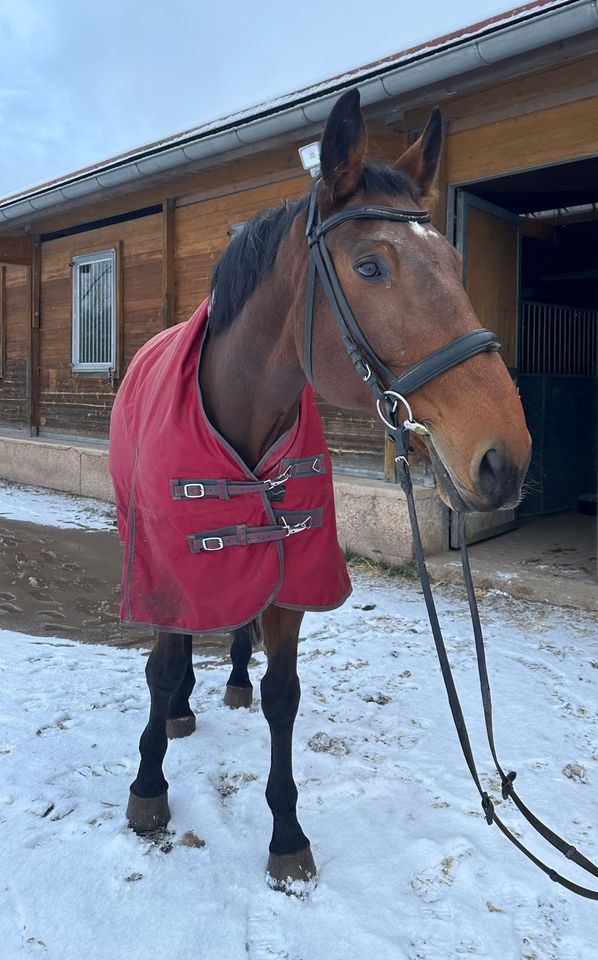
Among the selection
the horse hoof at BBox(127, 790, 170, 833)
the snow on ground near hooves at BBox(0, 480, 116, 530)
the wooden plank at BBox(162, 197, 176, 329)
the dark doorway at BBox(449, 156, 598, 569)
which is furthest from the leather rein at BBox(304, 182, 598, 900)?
the wooden plank at BBox(162, 197, 176, 329)

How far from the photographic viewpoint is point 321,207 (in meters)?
1.69

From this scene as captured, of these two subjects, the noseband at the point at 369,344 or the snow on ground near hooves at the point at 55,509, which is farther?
the snow on ground near hooves at the point at 55,509

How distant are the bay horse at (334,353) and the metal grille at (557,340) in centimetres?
505

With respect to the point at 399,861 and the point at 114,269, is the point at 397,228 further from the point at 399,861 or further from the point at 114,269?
the point at 114,269

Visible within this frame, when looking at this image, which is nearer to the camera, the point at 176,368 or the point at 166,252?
the point at 176,368

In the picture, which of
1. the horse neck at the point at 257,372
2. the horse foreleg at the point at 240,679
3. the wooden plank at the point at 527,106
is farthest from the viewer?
the wooden plank at the point at 527,106

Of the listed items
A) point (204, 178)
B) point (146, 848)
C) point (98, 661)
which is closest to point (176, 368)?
point (146, 848)

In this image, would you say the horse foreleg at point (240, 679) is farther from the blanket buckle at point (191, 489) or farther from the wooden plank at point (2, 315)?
the wooden plank at point (2, 315)

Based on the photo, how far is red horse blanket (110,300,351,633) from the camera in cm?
197

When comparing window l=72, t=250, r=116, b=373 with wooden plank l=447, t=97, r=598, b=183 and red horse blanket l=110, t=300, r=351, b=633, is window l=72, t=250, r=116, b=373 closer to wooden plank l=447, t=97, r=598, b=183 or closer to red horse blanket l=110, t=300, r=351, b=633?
wooden plank l=447, t=97, r=598, b=183

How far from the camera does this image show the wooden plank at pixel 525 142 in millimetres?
4344

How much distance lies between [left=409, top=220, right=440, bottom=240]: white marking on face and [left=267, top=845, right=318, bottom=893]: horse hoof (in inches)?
66.4

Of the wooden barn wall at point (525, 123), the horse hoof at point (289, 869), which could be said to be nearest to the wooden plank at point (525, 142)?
the wooden barn wall at point (525, 123)

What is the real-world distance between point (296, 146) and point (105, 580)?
12.9 ft
